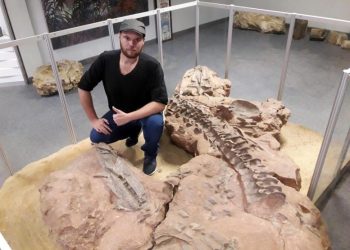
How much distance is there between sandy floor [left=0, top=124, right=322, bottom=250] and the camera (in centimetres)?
247

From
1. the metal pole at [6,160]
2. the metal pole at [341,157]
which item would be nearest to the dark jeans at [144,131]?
the metal pole at [6,160]

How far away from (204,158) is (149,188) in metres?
0.50

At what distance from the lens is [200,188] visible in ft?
7.21

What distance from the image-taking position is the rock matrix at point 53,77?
182 inches

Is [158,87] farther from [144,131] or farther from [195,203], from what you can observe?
[195,203]

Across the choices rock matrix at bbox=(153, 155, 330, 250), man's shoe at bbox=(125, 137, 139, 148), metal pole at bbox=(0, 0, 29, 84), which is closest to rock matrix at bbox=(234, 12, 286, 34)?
metal pole at bbox=(0, 0, 29, 84)

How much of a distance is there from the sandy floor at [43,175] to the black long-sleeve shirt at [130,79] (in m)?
0.68

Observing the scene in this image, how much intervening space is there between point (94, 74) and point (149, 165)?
0.93 meters

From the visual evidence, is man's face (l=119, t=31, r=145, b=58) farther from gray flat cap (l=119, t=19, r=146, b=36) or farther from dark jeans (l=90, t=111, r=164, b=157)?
dark jeans (l=90, t=111, r=164, b=157)

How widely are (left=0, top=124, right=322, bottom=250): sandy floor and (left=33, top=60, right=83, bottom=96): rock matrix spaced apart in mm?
1582

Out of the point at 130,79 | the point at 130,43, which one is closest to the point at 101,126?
the point at 130,79

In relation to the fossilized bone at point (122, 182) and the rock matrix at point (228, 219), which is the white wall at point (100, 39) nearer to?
the fossilized bone at point (122, 182)

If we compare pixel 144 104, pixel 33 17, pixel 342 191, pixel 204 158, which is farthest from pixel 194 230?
pixel 33 17

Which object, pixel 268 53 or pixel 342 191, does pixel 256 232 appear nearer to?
pixel 342 191
